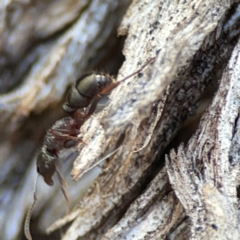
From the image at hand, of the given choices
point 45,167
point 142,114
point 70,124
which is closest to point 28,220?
point 45,167

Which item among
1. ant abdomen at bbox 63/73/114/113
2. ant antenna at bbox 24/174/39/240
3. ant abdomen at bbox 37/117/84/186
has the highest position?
ant abdomen at bbox 63/73/114/113

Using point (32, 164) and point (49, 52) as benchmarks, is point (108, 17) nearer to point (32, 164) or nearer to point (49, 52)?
point (49, 52)

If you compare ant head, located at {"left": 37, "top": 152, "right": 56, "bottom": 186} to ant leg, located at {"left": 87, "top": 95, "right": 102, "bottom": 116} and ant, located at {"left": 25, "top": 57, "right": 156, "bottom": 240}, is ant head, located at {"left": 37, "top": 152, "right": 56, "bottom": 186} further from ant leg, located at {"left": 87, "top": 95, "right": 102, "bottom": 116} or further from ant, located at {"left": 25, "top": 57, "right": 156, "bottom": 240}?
ant leg, located at {"left": 87, "top": 95, "right": 102, "bottom": 116}

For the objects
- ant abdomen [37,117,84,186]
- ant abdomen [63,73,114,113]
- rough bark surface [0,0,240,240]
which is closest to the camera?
rough bark surface [0,0,240,240]

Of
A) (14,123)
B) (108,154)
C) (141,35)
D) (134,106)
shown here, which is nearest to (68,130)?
(14,123)

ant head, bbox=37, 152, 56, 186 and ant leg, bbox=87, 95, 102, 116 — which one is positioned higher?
ant leg, bbox=87, 95, 102, 116

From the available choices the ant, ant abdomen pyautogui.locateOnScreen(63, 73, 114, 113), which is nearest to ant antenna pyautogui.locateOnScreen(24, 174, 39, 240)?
the ant

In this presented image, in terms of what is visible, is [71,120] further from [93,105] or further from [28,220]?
[28,220]
